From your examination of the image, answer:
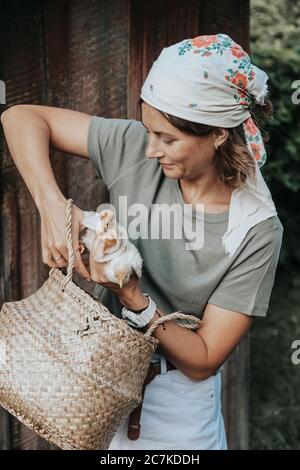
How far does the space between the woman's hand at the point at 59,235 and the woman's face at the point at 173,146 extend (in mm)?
270

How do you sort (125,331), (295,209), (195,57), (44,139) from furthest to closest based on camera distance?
(295,209), (44,139), (195,57), (125,331)

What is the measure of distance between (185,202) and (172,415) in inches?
24.9

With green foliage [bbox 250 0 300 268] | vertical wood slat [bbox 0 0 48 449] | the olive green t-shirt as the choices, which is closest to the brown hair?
the olive green t-shirt

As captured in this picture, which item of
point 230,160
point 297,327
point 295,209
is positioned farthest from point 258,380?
point 230,160

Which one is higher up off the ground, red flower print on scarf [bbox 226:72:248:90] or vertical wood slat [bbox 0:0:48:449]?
red flower print on scarf [bbox 226:72:248:90]

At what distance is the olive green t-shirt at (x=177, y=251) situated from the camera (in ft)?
6.35

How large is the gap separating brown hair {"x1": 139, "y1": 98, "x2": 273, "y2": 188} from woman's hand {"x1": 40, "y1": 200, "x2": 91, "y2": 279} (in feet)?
1.18

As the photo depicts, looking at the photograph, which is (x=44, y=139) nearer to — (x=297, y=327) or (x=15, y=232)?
(x=15, y=232)

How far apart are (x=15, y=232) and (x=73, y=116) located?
54 cm

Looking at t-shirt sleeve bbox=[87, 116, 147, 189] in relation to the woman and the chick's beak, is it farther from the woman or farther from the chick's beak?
the chick's beak

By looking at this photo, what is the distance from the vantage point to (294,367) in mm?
4629

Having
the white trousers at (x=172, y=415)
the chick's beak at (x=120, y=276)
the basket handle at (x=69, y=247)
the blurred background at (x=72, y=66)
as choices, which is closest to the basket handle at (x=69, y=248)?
the basket handle at (x=69, y=247)

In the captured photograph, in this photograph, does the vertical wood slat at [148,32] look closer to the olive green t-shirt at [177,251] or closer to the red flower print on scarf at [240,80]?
the olive green t-shirt at [177,251]

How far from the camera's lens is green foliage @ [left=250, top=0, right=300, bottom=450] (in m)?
4.07
